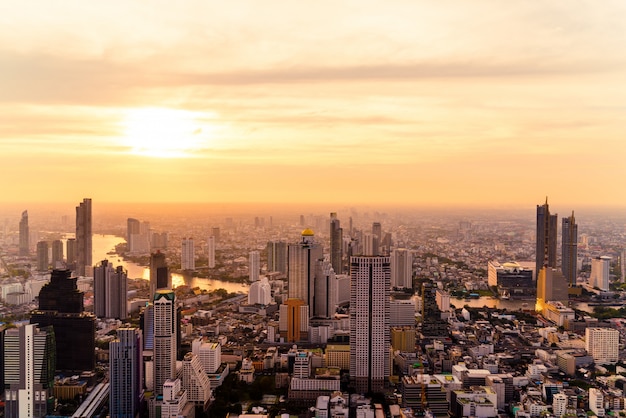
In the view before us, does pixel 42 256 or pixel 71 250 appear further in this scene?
pixel 71 250

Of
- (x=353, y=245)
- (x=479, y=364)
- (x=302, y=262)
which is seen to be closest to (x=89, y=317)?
(x=302, y=262)

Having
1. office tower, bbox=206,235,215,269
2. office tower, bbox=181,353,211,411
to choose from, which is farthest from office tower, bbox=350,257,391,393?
office tower, bbox=206,235,215,269

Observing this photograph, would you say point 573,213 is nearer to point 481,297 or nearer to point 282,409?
point 481,297

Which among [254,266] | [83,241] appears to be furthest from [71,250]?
[254,266]

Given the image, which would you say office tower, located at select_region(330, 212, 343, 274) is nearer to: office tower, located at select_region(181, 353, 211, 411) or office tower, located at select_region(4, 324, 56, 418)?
office tower, located at select_region(181, 353, 211, 411)

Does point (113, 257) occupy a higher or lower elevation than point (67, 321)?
higher

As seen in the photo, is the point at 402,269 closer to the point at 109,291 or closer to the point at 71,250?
the point at 109,291

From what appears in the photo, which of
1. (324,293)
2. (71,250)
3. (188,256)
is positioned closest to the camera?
(324,293)

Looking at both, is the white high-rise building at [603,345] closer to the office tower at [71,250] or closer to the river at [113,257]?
the river at [113,257]
